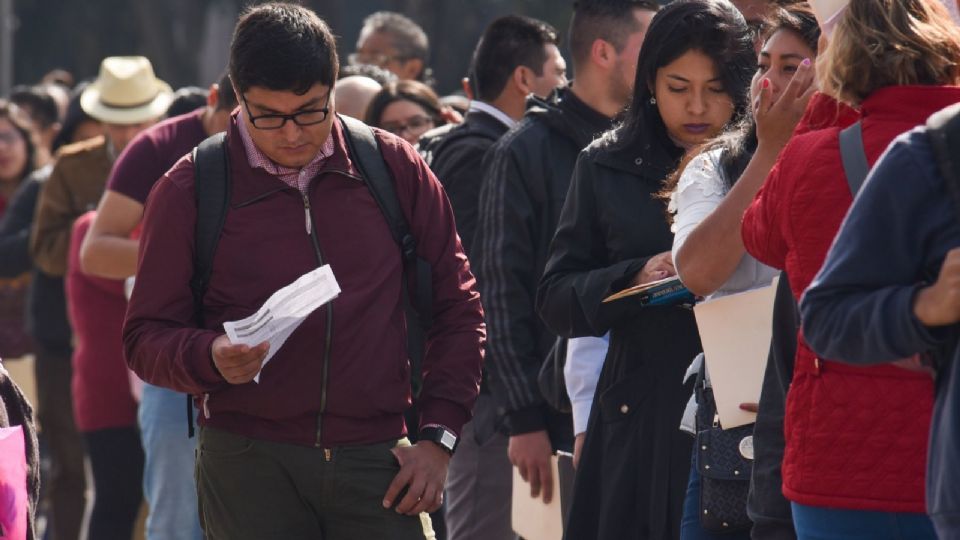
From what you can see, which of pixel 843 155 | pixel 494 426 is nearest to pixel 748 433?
pixel 843 155

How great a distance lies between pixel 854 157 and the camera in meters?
3.40

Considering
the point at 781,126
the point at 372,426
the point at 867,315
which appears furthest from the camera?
the point at 372,426

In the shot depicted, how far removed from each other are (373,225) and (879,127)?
4.92 ft

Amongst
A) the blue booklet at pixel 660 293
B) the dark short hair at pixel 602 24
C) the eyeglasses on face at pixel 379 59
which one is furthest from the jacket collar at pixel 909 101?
the eyeglasses on face at pixel 379 59

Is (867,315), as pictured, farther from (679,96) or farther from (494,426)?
(494,426)

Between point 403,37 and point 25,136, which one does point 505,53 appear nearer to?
point 403,37

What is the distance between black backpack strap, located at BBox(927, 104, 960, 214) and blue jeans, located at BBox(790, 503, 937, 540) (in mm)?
618

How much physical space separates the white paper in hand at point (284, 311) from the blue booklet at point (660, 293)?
789mm

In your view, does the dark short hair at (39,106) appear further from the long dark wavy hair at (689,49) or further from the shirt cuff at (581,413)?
the long dark wavy hair at (689,49)

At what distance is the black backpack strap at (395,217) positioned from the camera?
4559 millimetres

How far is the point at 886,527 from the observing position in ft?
11.0

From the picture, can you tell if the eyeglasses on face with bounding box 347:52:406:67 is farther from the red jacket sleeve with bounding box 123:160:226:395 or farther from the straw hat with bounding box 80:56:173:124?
the red jacket sleeve with bounding box 123:160:226:395

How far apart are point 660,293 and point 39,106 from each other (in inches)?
370

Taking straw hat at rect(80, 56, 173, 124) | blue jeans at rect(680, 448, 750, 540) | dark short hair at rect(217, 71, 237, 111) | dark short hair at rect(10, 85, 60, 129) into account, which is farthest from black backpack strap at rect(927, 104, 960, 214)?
dark short hair at rect(10, 85, 60, 129)
